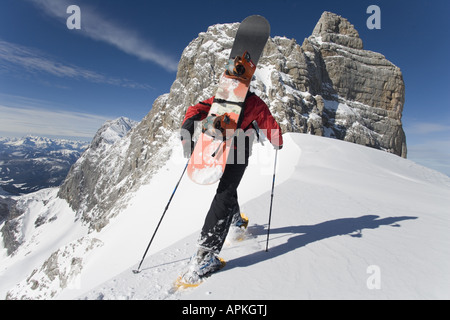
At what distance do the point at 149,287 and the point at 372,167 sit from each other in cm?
1066

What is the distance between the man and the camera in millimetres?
2887

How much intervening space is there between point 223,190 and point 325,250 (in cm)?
180

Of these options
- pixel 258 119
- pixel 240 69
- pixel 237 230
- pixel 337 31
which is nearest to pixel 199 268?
pixel 237 230

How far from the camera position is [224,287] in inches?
99.3

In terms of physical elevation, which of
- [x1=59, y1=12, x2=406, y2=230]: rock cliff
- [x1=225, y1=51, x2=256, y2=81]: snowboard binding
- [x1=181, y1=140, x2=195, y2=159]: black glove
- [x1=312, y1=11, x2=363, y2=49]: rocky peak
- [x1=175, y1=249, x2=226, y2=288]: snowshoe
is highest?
[x1=312, y1=11, x2=363, y2=49]: rocky peak

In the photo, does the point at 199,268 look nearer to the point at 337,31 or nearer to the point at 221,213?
the point at 221,213

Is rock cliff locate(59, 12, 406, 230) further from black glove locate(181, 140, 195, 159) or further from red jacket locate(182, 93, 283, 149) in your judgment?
red jacket locate(182, 93, 283, 149)

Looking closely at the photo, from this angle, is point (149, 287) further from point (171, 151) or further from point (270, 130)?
point (171, 151)

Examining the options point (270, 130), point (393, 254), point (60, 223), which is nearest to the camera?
point (393, 254)

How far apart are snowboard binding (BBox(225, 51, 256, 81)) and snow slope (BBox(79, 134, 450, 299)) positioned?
2.85 m

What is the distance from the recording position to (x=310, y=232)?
4070mm

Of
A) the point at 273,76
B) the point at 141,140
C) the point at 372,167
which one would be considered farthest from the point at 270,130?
the point at 141,140

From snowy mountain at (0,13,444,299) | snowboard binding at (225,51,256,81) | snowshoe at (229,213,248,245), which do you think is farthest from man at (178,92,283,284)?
snowshoe at (229,213,248,245)

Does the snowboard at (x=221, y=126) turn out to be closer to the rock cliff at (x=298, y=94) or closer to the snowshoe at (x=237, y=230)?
the snowshoe at (x=237, y=230)
